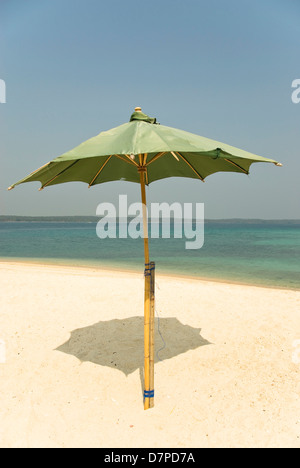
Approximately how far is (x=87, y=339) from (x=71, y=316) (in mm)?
1097

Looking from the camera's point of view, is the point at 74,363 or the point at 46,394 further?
the point at 74,363

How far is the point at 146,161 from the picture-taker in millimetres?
3619

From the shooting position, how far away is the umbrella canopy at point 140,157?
8.32ft

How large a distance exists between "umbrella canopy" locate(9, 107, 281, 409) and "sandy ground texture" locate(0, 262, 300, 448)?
48 cm

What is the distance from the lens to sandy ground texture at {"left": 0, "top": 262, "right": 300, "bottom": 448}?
2.86 metres

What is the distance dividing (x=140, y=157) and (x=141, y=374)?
2733mm

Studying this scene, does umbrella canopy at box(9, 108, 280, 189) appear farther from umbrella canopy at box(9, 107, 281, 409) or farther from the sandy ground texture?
the sandy ground texture

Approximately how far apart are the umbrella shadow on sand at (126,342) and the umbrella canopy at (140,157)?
8.15ft

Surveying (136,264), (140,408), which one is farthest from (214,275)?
(140,408)

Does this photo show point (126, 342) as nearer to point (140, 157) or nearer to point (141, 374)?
point (141, 374)

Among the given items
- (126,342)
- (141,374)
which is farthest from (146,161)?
(126,342)

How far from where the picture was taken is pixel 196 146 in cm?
261
